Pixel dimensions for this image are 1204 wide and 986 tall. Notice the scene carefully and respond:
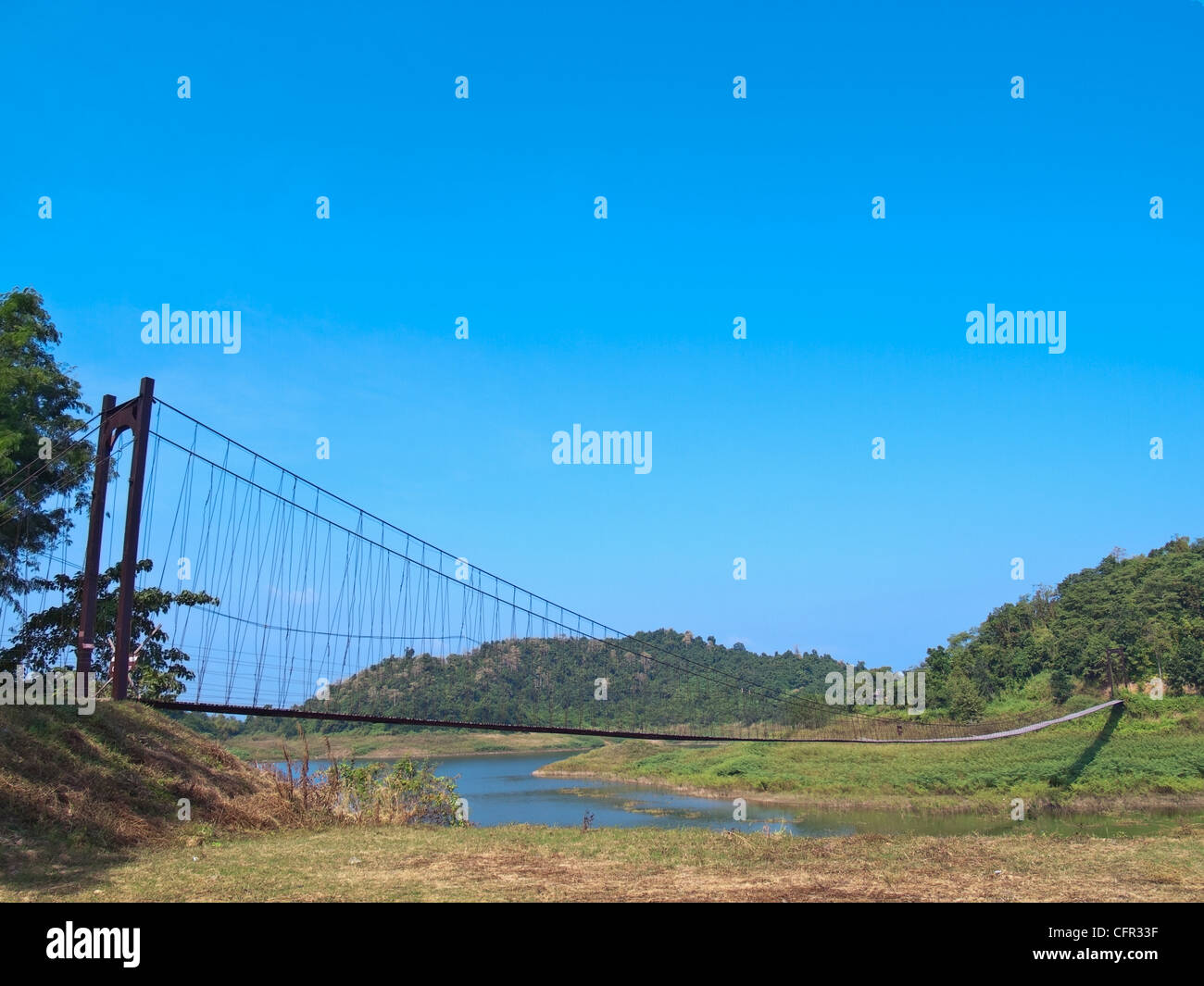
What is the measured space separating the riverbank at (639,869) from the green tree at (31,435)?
36.5 feet

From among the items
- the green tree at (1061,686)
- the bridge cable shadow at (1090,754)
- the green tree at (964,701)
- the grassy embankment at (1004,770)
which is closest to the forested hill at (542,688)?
the grassy embankment at (1004,770)

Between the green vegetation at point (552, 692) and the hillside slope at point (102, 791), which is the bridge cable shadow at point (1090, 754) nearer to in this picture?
the green vegetation at point (552, 692)

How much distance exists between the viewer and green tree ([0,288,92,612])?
2030cm

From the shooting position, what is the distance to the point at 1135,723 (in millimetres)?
41125

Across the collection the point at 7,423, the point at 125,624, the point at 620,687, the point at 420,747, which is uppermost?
the point at 7,423

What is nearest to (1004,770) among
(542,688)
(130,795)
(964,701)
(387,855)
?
(964,701)

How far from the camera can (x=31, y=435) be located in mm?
20562

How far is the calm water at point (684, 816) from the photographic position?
27.6 metres

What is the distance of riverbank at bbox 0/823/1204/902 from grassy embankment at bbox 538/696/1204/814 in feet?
74.4

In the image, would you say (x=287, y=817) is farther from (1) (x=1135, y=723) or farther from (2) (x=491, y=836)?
(1) (x=1135, y=723)
